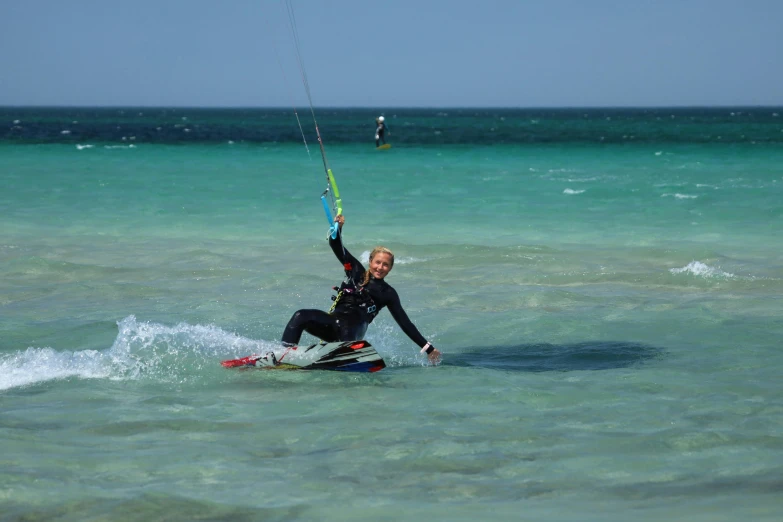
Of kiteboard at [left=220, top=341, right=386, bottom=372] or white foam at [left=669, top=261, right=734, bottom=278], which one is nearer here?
kiteboard at [left=220, top=341, right=386, bottom=372]

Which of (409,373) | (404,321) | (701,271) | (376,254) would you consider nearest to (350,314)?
(404,321)

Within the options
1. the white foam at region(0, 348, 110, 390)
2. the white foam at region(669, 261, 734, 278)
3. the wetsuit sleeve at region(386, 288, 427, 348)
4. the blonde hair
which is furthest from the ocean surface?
the blonde hair

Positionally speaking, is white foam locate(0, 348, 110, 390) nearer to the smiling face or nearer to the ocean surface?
the ocean surface

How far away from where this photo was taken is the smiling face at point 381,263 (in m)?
8.89

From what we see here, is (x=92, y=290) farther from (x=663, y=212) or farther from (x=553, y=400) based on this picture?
(x=663, y=212)

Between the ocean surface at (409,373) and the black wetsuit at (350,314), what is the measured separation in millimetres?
442

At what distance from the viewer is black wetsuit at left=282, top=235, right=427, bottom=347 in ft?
29.3

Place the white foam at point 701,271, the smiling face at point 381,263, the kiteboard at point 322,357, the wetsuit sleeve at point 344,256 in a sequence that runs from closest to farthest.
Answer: the wetsuit sleeve at point 344,256 → the kiteboard at point 322,357 → the smiling face at point 381,263 → the white foam at point 701,271

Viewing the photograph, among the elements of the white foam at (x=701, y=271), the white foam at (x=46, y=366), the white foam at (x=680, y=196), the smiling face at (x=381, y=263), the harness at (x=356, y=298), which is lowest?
the white foam at (x=680, y=196)

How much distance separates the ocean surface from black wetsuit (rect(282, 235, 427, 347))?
1.45ft

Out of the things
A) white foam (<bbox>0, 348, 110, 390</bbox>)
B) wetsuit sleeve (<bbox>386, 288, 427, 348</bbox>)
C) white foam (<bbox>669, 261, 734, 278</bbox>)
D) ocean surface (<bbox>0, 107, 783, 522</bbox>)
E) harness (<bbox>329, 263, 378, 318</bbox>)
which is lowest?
white foam (<bbox>669, 261, 734, 278</bbox>)

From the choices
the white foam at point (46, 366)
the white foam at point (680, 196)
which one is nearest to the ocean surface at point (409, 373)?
the white foam at point (46, 366)

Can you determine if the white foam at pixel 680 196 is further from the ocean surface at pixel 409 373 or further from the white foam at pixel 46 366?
the white foam at pixel 46 366

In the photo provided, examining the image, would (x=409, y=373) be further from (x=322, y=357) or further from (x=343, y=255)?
(x=343, y=255)
